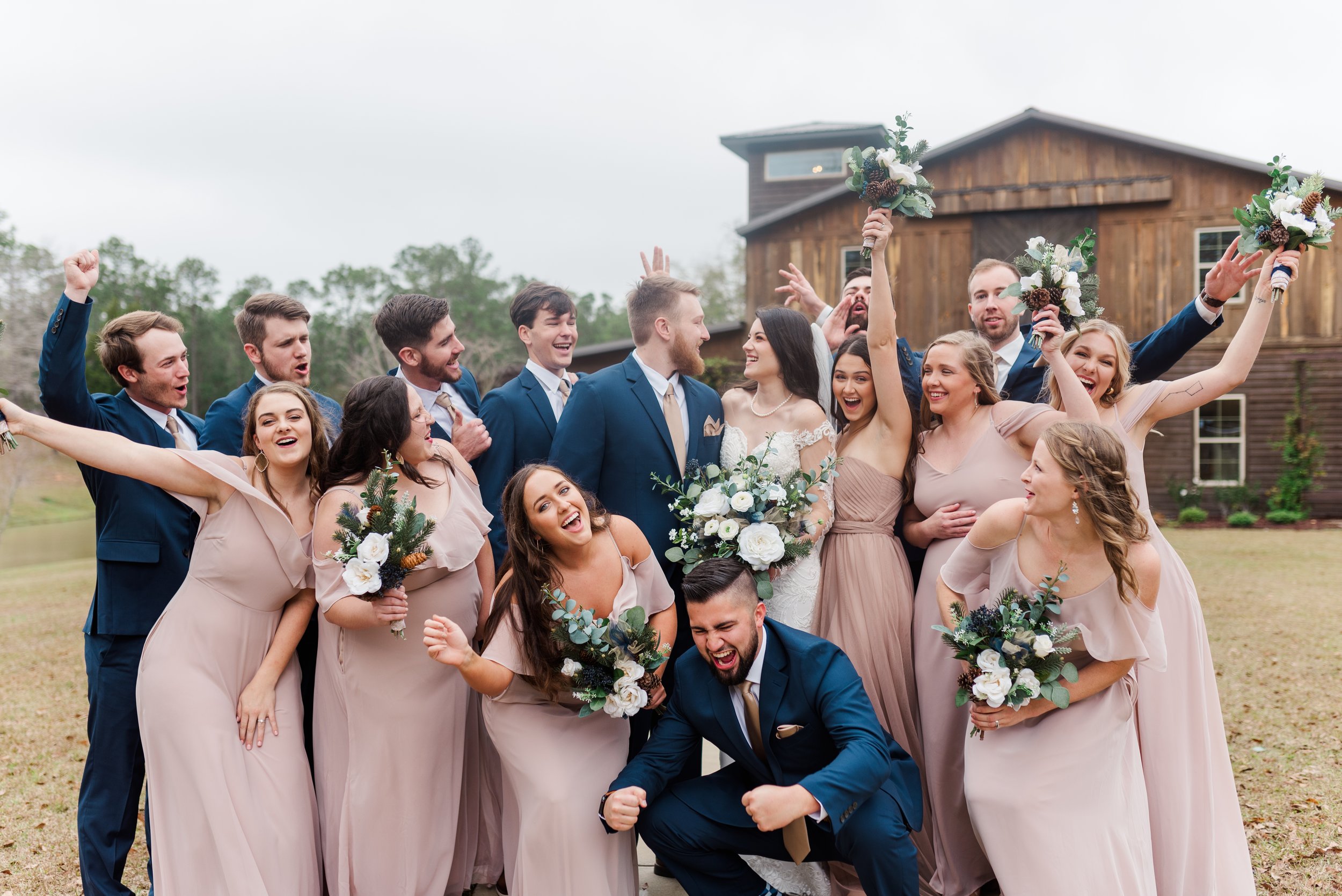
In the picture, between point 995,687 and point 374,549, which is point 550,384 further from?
point 995,687

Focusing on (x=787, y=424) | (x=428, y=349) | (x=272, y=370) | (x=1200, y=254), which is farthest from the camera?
(x=1200, y=254)

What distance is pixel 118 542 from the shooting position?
4.57m

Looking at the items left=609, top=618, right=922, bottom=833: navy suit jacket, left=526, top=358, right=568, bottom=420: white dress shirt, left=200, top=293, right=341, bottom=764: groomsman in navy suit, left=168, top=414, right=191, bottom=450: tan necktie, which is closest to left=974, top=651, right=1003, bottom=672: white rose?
left=609, top=618, right=922, bottom=833: navy suit jacket

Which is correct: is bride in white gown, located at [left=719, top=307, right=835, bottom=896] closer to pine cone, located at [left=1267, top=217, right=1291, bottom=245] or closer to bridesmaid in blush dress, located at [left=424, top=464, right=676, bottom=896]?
bridesmaid in blush dress, located at [left=424, top=464, right=676, bottom=896]

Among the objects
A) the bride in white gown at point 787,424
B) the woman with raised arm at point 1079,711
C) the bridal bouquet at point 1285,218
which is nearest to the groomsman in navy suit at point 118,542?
the bride in white gown at point 787,424

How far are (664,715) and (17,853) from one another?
14.0ft

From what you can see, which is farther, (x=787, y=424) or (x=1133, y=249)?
(x=1133, y=249)

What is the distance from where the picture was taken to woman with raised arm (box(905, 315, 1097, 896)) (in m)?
4.62

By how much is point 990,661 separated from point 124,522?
13.2 ft

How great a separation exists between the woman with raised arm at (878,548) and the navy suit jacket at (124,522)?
3198 mm

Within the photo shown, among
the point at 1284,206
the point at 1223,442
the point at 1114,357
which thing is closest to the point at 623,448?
the point at 1114,357

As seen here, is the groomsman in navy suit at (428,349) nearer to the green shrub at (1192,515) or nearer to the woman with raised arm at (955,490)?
the woman with raised arm at (955,490)

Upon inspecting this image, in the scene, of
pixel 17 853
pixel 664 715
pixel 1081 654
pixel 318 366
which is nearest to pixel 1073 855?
pixel 1081 654

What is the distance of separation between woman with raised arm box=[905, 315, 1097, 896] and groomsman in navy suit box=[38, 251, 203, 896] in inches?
145
